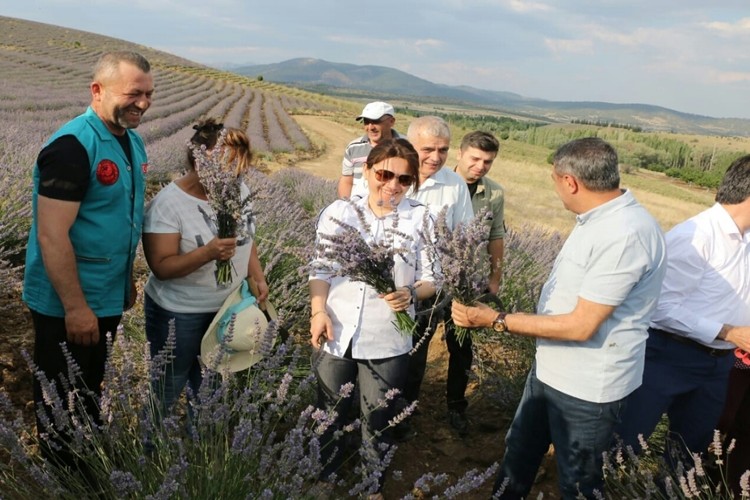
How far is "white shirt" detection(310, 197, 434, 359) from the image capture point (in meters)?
2.27

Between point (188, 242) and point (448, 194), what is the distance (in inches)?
56.7

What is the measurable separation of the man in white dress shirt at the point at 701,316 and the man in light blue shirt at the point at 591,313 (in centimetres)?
33

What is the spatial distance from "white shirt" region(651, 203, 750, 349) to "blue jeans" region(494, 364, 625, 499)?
0.50 m

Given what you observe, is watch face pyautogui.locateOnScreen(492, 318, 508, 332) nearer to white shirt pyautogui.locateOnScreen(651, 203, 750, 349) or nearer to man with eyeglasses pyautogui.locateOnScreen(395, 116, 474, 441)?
white shirt pyautogui.locateOnScreen(651, 203, 750, 349)

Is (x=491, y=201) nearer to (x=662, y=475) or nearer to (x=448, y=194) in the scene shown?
(x=448, y=194)

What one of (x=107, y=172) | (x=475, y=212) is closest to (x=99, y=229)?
(x=107, y=172)

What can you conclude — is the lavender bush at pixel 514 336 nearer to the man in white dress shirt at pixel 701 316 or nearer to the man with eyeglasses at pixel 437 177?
the man with eyeglasses at pixel 437 177

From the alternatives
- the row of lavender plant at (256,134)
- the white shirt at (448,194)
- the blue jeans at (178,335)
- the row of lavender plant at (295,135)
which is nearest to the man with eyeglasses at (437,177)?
the white shirt at (448,194)

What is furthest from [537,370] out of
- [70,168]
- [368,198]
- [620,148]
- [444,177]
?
[620,148]

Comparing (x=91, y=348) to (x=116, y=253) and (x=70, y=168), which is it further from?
(x=70, y=168)

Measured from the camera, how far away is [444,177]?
308 centimetres

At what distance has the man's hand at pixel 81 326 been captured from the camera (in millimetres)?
1953

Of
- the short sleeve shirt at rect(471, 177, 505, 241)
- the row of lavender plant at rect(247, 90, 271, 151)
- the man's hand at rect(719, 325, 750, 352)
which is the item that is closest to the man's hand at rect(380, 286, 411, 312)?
the man's hand at rect(719, 325, 750, 352)

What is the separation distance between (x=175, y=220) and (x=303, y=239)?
2164 millimetres
